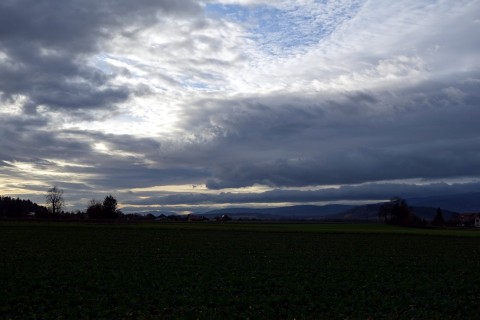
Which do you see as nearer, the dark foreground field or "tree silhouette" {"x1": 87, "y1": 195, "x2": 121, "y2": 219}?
the dark foreground field

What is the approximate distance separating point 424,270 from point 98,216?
13740cm

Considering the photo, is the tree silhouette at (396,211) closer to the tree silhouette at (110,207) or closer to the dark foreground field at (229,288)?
the tree silhouette at (110,207)

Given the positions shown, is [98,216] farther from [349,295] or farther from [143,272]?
[349,295]

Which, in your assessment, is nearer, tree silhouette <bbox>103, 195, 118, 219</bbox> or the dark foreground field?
the dark foreground field

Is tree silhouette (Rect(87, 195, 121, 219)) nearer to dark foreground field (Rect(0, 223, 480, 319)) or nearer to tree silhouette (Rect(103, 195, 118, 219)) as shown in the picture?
tree silhouette (Rect(103, 195, 118, 219))

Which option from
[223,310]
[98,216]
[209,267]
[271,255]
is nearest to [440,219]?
[98,216]

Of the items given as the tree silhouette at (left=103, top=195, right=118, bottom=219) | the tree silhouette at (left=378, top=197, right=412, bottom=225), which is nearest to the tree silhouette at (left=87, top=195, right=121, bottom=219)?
the tree silhouette at (left=103, top=195, right=118, bottom=219)

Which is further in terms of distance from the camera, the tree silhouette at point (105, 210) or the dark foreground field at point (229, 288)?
the tree silhouette at point (105, 210)

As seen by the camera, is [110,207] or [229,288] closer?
[229,288]

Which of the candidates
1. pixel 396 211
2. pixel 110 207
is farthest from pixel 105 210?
pixel 396 211

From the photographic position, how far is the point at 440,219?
540 ft

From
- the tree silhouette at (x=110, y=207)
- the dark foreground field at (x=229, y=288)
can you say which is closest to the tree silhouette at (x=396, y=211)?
the tree silhouette at (x=110, y=207)

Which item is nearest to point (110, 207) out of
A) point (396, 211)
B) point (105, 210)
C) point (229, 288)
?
point (105, 210)

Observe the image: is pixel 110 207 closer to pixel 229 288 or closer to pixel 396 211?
pixel 396 211
